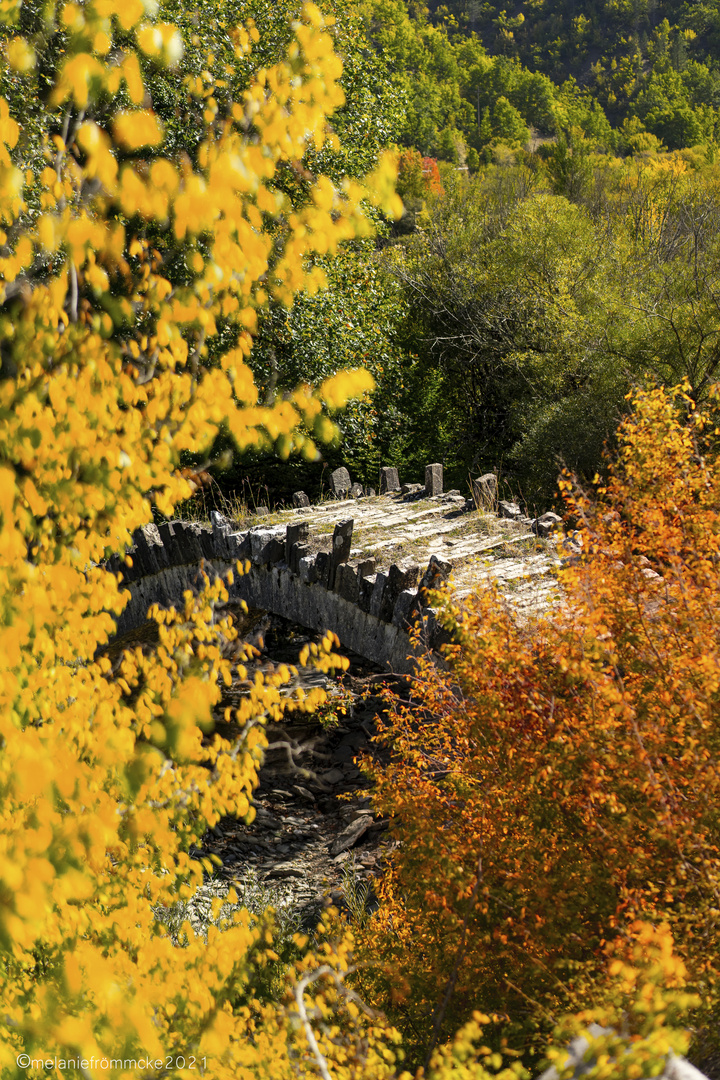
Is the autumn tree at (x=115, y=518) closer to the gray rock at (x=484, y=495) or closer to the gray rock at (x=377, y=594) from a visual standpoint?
the gray rock at (x=377, y=594)

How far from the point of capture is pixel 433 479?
34.9 feet

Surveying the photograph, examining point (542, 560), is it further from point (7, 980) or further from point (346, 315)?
point (346, 315)

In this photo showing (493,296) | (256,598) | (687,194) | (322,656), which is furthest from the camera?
(687,194)

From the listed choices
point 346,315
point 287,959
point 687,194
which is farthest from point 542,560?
point 687,194

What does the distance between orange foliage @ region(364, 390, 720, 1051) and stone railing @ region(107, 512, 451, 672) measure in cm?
122

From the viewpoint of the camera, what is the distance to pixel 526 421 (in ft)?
47.1

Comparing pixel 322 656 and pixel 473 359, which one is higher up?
pixel 473 359

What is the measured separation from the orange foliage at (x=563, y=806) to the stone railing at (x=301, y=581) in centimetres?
122

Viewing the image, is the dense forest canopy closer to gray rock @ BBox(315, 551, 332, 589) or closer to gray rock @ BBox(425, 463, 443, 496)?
gray rock @ BBox(315, 551, 332, 589)

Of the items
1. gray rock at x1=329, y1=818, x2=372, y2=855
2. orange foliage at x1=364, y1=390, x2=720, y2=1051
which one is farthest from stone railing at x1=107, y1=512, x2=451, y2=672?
gray rock at x1=329, y1=818, x2=372, y2=855

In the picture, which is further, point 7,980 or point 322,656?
point 322,656

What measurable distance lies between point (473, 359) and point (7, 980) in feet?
51.4

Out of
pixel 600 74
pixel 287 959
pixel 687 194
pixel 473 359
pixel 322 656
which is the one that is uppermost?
pixel 600 74

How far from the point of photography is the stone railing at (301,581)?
24.7 feet
